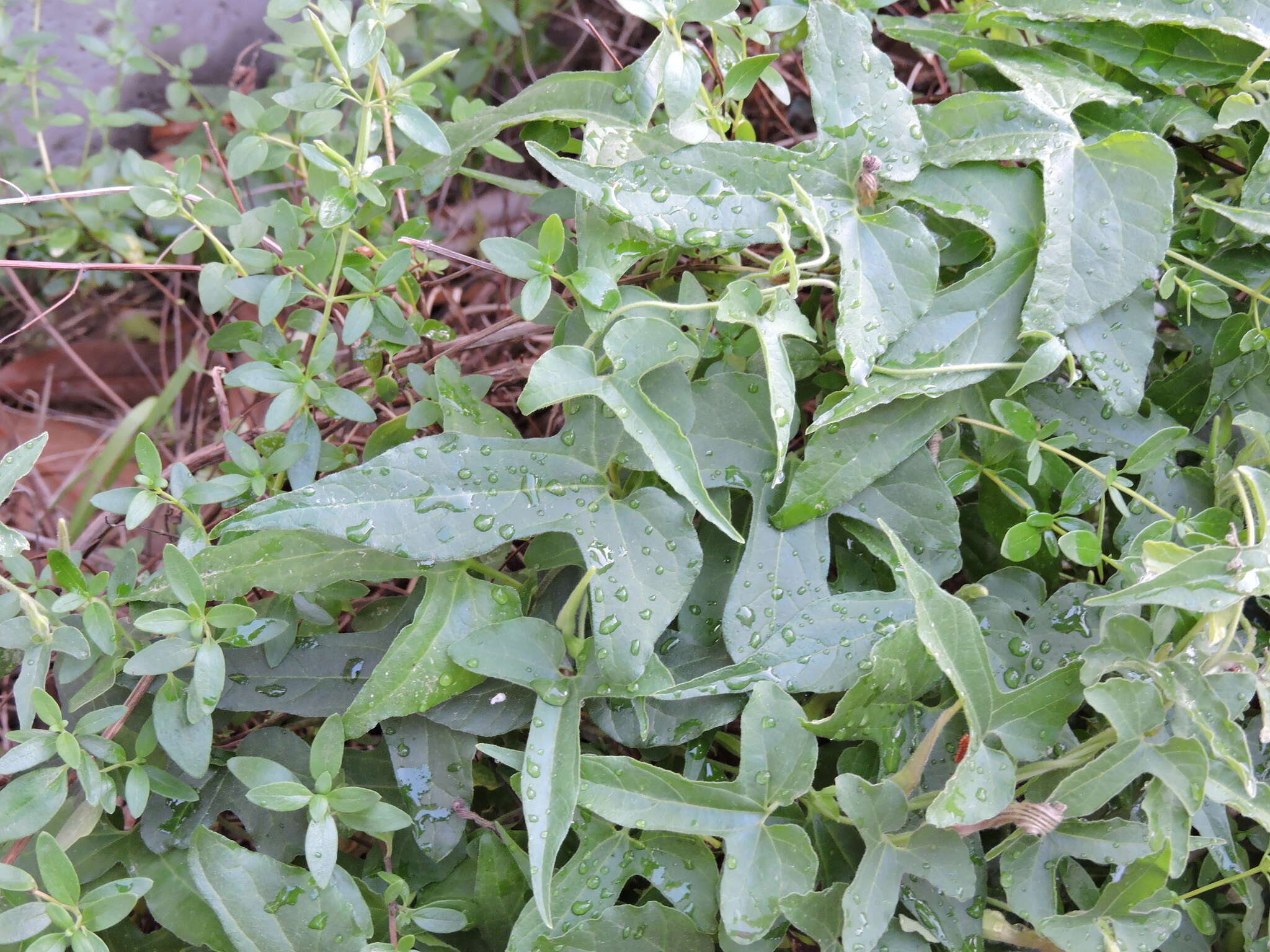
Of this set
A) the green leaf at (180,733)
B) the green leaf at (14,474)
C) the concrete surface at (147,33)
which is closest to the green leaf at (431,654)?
the green leaf at (180,733)

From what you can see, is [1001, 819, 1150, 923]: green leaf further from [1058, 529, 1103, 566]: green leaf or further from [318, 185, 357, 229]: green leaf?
[318, 185, 357, 229]: green leaf

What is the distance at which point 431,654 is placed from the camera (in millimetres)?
954

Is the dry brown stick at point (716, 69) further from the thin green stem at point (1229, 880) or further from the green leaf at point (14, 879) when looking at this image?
the green leaf at point (14, 879)

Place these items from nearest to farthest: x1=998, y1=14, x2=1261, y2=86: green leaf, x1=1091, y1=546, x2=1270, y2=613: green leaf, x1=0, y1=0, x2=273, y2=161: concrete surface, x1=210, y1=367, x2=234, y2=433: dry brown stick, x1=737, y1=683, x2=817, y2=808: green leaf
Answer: x1=1091, y1=546, x2=1270, y2=613: green leaf → x1=737, y1=683, x2=817, y2=808: green leaf → x1=998, y1=14, x2=1261, y2=86: green leaf → x1=210, y1=367, x2=234, y2=433: dry brown stick → x1=0, y1=0, x2=273, y2=161: concrete surface

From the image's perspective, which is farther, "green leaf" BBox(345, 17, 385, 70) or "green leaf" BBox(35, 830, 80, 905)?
"green leaf" BBox(345, 17, 385, 70)

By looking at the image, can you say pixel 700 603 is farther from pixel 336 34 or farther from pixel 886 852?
pixel 336 34

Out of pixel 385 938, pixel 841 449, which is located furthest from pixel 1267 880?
pixel 385 938

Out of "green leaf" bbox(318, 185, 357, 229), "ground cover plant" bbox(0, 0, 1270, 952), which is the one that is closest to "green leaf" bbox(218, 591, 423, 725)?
"ground cover plant" bbox(0, 0, 1270, 952)

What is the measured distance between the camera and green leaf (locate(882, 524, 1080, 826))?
810mm

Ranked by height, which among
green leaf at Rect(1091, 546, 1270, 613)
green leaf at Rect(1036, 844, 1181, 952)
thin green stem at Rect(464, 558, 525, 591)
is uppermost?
green leaf at Rect(1091, 546, 1270, 613)

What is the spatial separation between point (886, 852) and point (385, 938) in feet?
1.86

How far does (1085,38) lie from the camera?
113 centimetres

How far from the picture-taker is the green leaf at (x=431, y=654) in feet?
3.06

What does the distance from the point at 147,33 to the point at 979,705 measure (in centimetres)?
226
